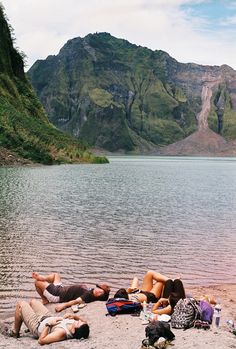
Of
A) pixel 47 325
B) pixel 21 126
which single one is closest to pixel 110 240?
pixel 47 325

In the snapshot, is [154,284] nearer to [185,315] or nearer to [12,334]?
[185,315]

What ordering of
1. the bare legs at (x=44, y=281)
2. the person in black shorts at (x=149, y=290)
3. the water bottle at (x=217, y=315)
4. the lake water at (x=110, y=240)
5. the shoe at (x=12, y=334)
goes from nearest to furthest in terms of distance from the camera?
the shoe at (x=12, y=334) → the water bottle at (x=217, y=315) → the person in black shorts at (x=149, y=290) → the bare legs at (x=44, y=281) → the lake water at (x=110, y=240)

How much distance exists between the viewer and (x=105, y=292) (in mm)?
15023

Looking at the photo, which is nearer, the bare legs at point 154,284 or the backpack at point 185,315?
the backpack at point 185,315

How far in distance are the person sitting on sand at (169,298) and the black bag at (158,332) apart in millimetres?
1743

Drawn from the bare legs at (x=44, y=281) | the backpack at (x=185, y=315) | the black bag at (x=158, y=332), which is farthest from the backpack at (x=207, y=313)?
the bare legs at (x=44, y=281)

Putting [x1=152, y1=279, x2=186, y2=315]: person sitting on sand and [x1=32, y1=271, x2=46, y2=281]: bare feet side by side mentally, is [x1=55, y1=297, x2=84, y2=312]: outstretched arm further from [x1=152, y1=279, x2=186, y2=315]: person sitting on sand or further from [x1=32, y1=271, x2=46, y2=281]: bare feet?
[x1=152, y1=279, x2=186, y2=315]: person sitting on sand

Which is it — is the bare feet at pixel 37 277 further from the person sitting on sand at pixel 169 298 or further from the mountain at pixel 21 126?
the mountain at pixel 21 126

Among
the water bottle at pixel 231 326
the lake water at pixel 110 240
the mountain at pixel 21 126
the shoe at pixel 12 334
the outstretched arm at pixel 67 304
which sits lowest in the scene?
the lake water at pixel 110 240

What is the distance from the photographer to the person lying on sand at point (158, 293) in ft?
45.1

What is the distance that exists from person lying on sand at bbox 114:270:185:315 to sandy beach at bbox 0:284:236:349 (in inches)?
28.8

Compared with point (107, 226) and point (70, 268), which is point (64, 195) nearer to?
point (107, 226)

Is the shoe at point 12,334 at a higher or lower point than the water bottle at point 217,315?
lower

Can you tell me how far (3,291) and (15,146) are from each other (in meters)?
92.4
